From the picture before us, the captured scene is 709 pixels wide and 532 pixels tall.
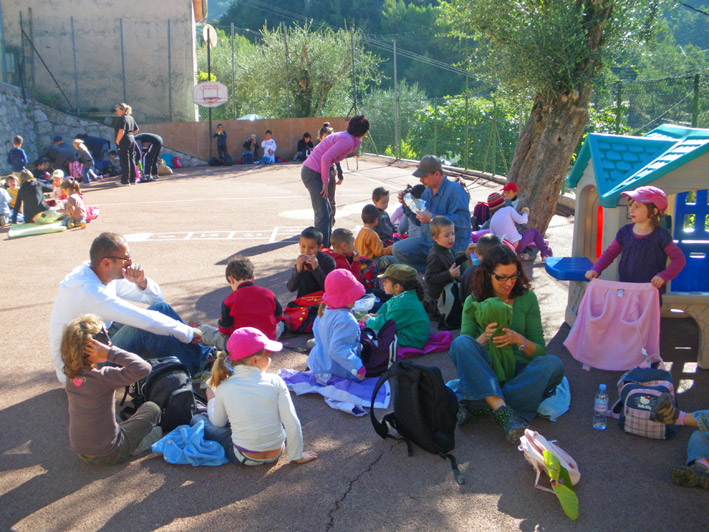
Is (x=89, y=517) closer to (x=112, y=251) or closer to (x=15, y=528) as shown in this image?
(x=15, y=528)

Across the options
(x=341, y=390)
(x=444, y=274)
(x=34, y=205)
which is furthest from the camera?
(x=34, y=205)

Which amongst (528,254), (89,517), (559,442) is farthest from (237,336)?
(528,254)

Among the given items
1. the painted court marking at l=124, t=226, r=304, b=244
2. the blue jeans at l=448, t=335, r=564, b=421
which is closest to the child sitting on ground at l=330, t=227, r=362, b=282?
the blue jeans at l=448, t=335, r=564, b=421

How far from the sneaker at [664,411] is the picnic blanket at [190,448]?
9.05ft

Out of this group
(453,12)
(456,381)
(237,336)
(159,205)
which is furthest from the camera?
(159,205)

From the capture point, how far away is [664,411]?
4.07m

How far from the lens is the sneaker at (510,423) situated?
162 inches

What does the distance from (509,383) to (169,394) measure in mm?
2344

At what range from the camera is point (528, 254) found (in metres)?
8.74

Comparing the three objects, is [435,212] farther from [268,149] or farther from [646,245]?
[268,149]

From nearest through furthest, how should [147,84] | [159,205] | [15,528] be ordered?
1. [15,528]
2. [159,205]
3. [147,84]

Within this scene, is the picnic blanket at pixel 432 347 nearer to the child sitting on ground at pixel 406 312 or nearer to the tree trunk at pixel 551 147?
the child sitting on ground at pixel 406 312

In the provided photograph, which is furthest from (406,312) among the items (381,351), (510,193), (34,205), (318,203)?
(34,205)

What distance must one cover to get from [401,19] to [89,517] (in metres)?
60.2
